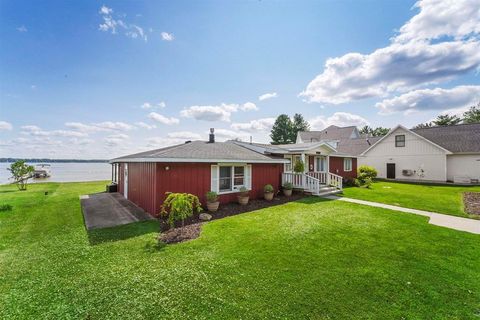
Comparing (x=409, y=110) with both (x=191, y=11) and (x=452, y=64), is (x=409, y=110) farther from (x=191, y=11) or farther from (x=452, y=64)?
(x=191, y=11)

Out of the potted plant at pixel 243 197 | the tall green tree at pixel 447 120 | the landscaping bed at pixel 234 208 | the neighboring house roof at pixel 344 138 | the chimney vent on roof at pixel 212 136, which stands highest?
the tall green tree at pixel 447 120

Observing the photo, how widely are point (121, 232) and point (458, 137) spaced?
2916cm

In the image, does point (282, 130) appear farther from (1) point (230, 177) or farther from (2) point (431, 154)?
(1) point (230, 177)

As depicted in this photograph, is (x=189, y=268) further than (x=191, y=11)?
No

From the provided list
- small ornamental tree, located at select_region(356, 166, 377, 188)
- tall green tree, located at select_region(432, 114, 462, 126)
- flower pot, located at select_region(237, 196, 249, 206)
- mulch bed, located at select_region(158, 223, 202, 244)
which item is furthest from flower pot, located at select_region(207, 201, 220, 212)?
tall green tree, located at select_region(432, 114, 462, 126)

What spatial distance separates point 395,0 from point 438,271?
480 inches

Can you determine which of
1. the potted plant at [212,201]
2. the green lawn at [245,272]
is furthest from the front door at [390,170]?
the potted plant at [212,201]

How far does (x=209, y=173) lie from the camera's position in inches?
366

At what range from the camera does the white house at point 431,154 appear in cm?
1871

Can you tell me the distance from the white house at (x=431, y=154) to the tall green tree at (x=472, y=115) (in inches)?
1129

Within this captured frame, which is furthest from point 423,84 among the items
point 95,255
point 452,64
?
point 95,255

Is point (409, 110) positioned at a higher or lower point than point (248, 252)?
higher

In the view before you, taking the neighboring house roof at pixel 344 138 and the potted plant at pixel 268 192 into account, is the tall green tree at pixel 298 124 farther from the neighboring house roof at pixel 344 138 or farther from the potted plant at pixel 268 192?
the potted plant at pixel 268 192

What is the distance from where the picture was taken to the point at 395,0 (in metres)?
10.1
